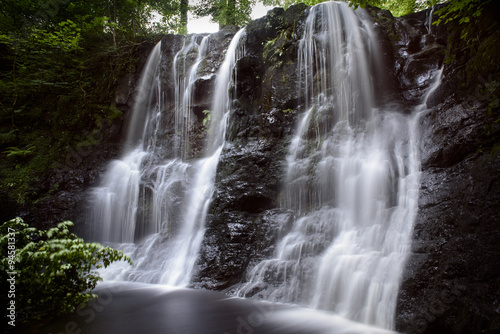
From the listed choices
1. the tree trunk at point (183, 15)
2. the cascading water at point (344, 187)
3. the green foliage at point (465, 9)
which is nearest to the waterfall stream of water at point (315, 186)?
the cascading water at point (344, 187)

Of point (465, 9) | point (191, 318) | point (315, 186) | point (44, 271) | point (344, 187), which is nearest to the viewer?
point (44, 271)

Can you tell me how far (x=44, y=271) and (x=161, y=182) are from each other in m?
6.70

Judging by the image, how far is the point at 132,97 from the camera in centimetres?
→ 1340

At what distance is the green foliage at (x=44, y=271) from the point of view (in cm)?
359

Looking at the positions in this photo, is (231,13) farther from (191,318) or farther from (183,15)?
(191,318)

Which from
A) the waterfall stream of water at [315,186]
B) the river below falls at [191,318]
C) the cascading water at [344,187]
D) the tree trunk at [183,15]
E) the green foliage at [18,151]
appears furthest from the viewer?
the tree trunk at [183,15]

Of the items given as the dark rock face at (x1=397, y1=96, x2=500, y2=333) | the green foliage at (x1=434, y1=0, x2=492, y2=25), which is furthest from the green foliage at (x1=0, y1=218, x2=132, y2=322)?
Answer: the green foliage at (x1=434, y1=0, x2=492, y2=25)

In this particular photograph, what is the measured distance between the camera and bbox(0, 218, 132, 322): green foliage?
3.59 meters

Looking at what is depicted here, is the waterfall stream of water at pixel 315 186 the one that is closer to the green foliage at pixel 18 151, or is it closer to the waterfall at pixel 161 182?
the waterfall at pixel 161 182

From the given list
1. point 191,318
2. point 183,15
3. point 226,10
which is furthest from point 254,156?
point 183,15

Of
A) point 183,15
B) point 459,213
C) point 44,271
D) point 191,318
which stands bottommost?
point 191,318

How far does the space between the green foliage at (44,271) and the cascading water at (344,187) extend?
3.27 metres

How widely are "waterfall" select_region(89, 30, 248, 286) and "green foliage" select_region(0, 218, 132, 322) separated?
10.7ft

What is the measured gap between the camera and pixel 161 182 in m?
10.4
